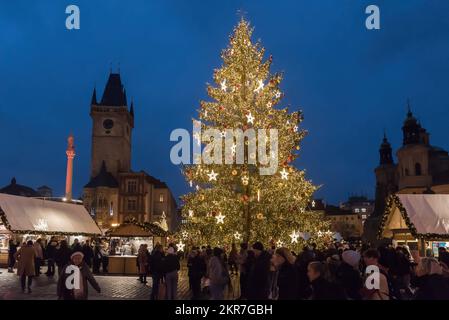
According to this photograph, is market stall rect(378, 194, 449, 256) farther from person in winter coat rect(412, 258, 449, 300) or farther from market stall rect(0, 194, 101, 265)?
market stall rect(0, 194, 101, 265)

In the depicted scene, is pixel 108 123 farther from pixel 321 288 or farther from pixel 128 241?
pixel 321 288

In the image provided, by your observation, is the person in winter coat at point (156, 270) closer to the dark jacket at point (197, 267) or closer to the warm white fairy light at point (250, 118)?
the dark jacket at point (197, 267)

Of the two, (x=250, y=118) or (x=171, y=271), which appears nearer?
(x=171, y=271)

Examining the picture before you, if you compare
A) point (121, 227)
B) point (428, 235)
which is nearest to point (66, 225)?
point (121, 227)

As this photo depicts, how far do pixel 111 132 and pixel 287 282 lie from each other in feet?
282

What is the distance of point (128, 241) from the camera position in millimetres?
28203

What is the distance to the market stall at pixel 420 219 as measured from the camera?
2047 centimetres

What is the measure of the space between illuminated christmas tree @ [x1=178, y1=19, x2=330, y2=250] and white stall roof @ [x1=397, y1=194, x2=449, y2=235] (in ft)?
12.4

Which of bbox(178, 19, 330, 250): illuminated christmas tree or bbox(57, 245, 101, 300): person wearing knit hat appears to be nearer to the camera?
bbox(57, 245, 101, 300): person wearing knit hat

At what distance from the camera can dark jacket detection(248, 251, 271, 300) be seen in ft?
28.8

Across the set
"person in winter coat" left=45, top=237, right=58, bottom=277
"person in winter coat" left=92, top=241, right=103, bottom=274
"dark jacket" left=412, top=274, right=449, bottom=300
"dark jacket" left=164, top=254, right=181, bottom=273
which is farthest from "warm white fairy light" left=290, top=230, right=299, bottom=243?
"dark jacket" left=412, top=274, right=449, bottom=300

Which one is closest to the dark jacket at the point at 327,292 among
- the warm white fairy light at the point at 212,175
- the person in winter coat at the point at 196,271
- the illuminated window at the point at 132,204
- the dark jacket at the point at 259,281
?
the dark jacket at the point at 259,281

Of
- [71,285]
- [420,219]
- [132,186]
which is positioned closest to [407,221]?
[420,219]

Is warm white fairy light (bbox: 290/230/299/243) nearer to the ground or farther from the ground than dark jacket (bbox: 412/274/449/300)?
farther from the ground
